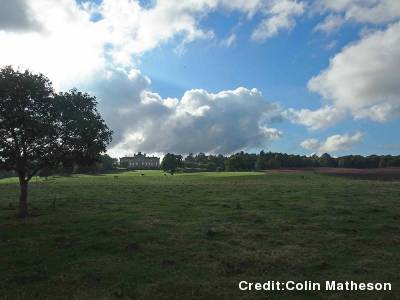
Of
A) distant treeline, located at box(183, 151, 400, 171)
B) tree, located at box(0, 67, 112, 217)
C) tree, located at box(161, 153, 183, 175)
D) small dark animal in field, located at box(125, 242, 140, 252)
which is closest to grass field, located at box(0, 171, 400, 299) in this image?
small dark animal in field, located at box(125, 242, 140, 252)

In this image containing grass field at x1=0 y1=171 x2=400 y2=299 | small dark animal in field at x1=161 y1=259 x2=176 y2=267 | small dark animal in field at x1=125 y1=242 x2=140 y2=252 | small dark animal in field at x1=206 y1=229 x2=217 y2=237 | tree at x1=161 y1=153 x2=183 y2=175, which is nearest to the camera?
grass field at x1=0 y1=171 x2=400 y2=299

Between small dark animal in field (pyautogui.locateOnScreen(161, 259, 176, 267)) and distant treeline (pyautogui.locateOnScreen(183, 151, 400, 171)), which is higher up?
distant treeline (pyautogui.locateOnScreen(183, 151, 400, 171))

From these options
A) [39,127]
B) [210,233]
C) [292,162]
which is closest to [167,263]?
[210,233]

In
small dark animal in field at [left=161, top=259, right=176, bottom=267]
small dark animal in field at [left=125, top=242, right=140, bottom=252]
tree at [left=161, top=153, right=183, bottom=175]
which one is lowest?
small dark animal in field at [left=161, top=259, right=176, bottom=267]

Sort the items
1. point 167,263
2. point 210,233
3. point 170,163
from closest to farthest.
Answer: point 167,263 → point 210,233 → point 170,163

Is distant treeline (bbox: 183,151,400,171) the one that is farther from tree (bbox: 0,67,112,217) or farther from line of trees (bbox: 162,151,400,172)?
tree (bbox: 0,67,112,217)

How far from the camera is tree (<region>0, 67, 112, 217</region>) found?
30172 mm

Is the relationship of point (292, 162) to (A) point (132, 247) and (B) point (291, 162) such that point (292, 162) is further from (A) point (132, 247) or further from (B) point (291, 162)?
(A) point (132, 247)

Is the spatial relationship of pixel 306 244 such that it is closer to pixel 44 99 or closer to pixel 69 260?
pixel 69 260

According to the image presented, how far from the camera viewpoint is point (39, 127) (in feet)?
97.1

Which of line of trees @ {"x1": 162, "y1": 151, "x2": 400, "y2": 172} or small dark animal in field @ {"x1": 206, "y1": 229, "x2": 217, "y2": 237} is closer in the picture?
small dark animal in field @ {"x1": 206, "y1": 229, "x2": 217, "y2": 237}

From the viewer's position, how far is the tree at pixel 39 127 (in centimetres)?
3017

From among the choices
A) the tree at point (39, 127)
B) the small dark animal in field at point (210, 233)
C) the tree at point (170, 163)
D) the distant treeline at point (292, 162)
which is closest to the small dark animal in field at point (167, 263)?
the small dark animal in field at point (210, 233)

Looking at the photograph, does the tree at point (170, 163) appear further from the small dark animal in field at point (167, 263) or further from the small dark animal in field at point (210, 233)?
the small dark animal in field at point (167, 263)
